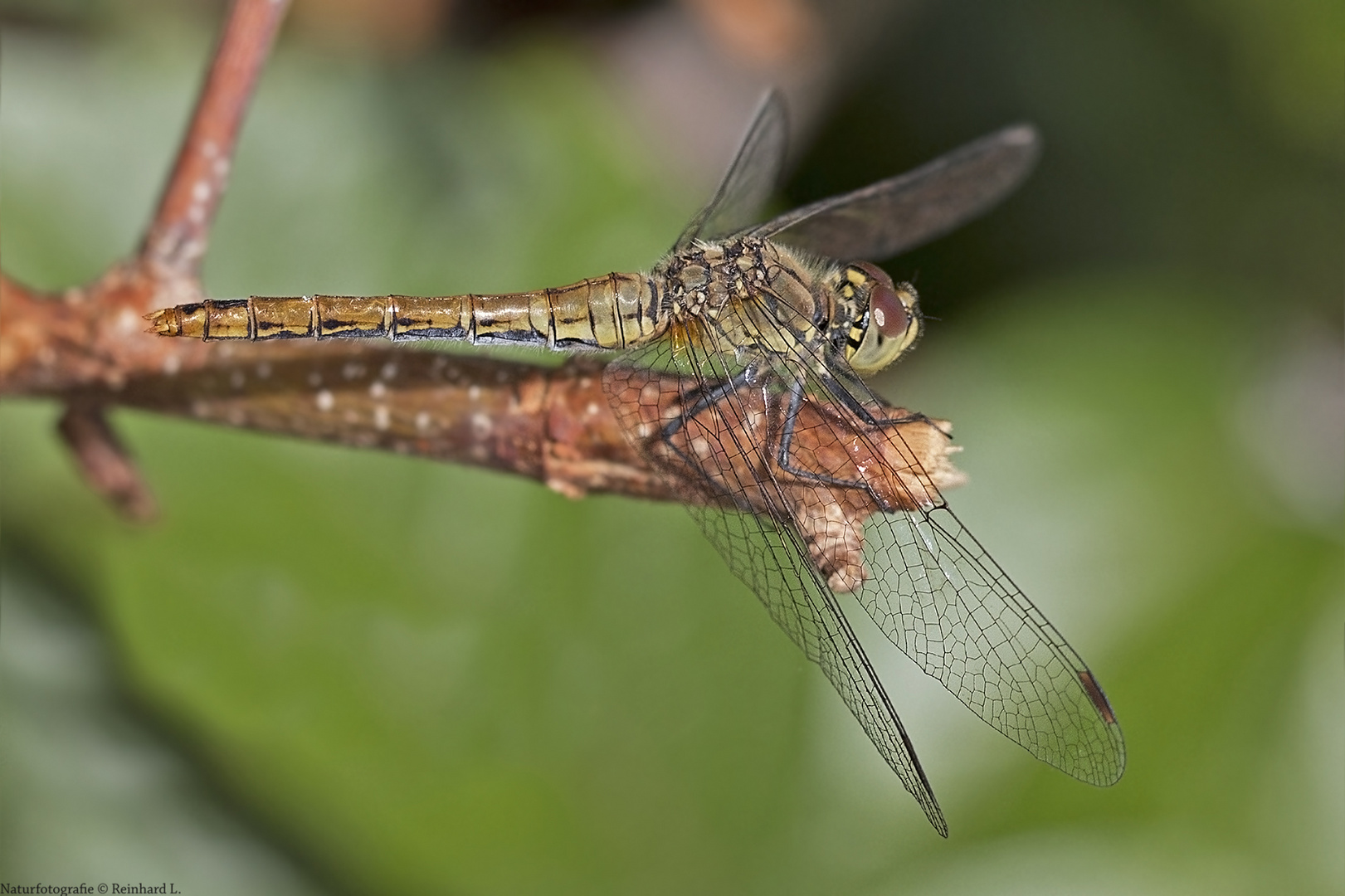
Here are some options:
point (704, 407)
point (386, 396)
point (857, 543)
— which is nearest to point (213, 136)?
point (386, 396)

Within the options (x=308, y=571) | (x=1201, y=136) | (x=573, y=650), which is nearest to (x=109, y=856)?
(x=308, y=571)

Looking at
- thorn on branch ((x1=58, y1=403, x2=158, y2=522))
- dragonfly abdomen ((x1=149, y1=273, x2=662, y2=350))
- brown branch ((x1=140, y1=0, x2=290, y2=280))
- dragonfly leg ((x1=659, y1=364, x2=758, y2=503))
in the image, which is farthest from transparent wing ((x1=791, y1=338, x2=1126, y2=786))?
thorn on branch ((x1=58, y1=403, x2=158, y2=522))

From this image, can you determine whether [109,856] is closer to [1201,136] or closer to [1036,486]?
[1036,486]

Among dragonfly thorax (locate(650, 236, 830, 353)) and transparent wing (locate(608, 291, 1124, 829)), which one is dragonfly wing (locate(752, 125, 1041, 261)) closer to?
dragonfly thorax (locate(650, 236, 830, 353))

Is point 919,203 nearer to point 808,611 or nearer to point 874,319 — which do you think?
point 874,319

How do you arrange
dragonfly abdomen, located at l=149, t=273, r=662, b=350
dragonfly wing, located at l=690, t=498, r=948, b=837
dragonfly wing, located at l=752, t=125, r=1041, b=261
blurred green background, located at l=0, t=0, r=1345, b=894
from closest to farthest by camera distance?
dragonfly wing, located at l=690, t=498, r=948, b=837 → dragonfly abdomen, located at l=149, t=273, r=662, b=350 → blurred green background, located at l=0, t=0, r=1345, b=894 → dragonfly wing, located at l=752, t=125, r=1041, b=261

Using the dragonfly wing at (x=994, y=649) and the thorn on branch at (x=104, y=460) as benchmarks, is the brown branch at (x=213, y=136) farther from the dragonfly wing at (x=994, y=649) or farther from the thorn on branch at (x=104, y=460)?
the dragonfly wing at (x=994, y=649)
